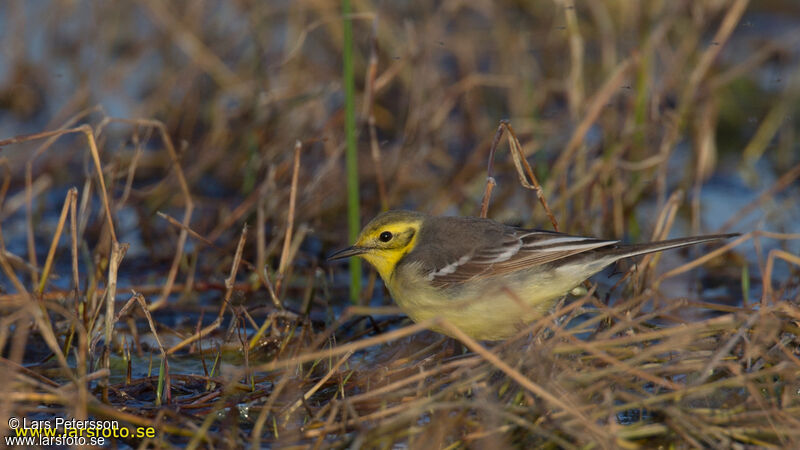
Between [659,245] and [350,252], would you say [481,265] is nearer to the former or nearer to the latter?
[350,252]

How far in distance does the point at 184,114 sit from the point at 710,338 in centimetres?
635

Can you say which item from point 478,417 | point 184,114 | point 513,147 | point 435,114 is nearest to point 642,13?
point 435,114

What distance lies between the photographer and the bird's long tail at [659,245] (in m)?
5.11

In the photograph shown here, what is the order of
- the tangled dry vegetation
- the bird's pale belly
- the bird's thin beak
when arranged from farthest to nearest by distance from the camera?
the bird's thin beak
the bird's pale belly
the tangled dry vegetation

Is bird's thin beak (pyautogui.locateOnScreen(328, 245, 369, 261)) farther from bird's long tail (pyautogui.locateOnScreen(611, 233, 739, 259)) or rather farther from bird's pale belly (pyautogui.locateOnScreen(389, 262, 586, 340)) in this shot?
bird's long tail (pyautogui.locateOnScreen(611, 233, 739, 259))

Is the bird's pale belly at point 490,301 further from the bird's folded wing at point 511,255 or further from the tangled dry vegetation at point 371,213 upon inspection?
the tangled dry vegetation at point 371,213

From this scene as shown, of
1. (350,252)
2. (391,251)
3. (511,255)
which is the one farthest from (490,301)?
(350,252)

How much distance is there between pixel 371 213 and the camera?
28.6ft

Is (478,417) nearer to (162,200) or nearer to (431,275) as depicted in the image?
(431,275)

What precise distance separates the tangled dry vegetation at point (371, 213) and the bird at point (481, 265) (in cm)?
27

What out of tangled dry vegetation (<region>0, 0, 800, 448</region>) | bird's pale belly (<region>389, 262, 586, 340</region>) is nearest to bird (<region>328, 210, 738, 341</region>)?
bird's pale belly (<region>389, 262, 586, 340</region>)

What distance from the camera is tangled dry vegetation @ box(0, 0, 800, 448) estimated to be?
456cm

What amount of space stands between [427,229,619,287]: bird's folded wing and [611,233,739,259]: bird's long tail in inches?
5.2

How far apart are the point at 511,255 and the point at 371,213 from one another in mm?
3128
